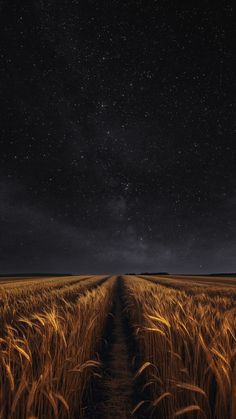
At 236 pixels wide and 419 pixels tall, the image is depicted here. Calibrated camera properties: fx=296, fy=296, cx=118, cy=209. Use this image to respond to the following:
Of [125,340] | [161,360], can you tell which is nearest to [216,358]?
[161,360]

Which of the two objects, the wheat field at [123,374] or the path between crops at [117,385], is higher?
the wheat field at [123,374]

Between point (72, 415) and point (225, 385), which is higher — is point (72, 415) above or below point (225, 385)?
below

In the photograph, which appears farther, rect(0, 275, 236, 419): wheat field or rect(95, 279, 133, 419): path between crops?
rect(95, 279, 133, 419): path between crops

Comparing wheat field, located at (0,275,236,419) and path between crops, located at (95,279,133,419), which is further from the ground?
wheat field, located at (0,275,236,419)

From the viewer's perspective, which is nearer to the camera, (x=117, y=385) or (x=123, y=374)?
(x=117, y=385)

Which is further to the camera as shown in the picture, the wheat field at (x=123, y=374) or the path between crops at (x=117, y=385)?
the path between crops at (x=117, y=385)

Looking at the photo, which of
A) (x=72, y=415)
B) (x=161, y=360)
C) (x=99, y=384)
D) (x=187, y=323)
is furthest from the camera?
(x=99, y=384)

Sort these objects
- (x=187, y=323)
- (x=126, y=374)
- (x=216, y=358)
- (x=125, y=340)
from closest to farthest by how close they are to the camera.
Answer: (x=216, y=358) < (x=187, y=323) < (x=126, y=374) < (x=125, y=340)

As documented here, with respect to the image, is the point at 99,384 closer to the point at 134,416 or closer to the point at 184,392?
the point at 134,416

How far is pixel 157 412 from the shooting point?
105 inches

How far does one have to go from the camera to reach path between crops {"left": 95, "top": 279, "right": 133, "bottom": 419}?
8.99 feet

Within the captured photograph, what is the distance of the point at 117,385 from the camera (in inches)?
135

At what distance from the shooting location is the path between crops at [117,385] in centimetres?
274

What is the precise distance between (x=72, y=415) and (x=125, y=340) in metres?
3.79
